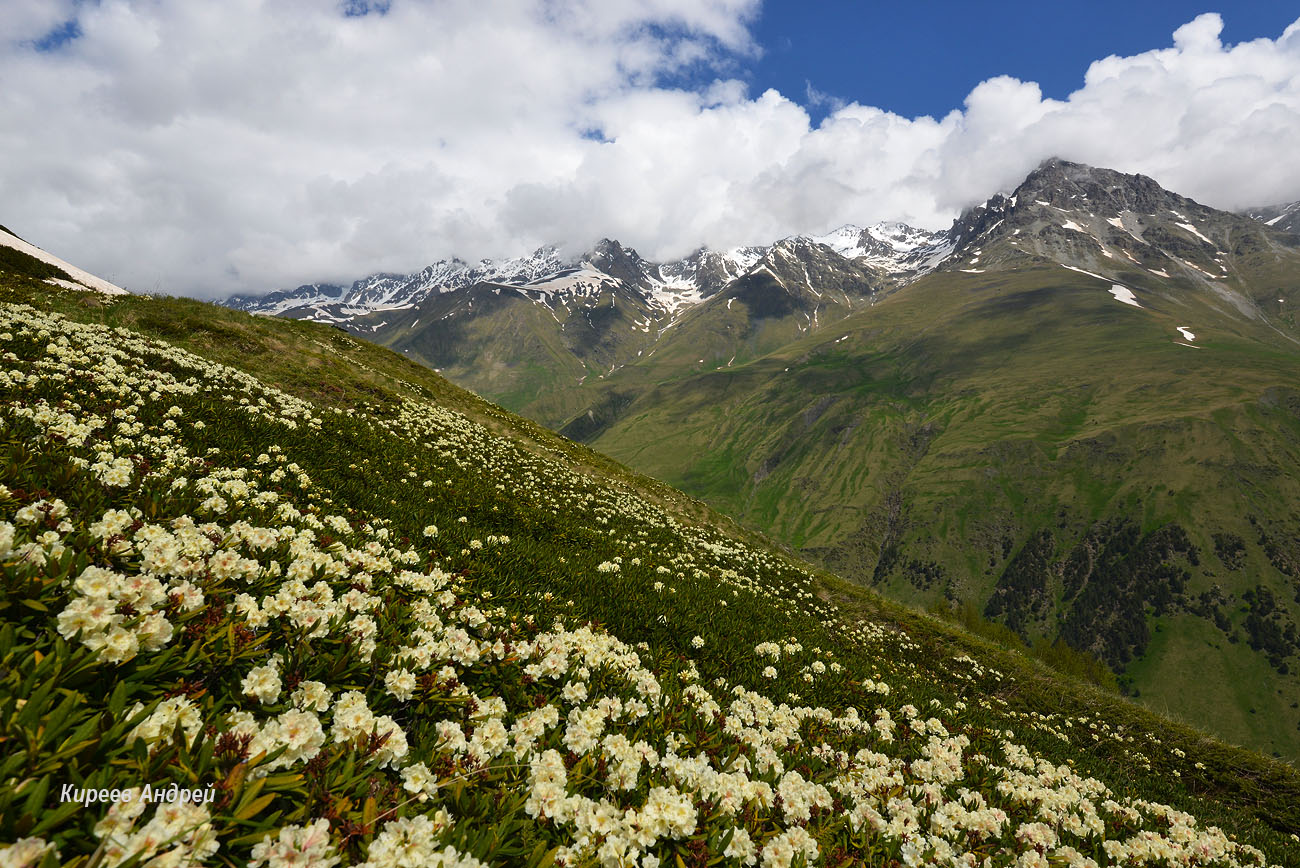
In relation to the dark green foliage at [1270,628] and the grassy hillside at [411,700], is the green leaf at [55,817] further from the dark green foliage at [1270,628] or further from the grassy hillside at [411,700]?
the dark green foliage at [1270,628]

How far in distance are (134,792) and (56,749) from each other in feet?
1.96

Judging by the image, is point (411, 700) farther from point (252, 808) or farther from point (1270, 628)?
point (1270, 628)

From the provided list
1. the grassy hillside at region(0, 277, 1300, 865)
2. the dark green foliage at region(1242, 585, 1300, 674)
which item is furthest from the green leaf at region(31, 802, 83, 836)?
the dark green foliage at region(1242, 585, 1300, 674)

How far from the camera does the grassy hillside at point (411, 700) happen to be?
3191 millimetres

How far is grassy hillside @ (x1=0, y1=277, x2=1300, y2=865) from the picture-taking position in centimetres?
319

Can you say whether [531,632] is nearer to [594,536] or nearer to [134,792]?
[134,792]

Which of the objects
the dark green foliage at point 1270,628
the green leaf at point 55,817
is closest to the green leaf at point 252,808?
the green leaf at point 55,817

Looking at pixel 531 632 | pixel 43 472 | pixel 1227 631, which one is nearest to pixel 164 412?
pixel 43 472

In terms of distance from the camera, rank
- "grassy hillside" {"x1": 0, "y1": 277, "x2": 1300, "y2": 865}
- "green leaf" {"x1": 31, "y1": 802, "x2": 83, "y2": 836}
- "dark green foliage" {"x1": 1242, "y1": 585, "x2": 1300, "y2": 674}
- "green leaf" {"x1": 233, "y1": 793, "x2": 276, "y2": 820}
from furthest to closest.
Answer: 1. "dark green foliage" {"x1": 1242, "y1": 585, "x2": 1300, "y2": 674}
2. "grassy hillside" {"x1": 0, "y1": 277, "x2": 1300, "y2": 865}
3. "green leaf" {"x1": 233, "y1": 793, "x2": 276, "y2": 820}
4. "green leaf" {"x1": 31, "y1": 802, "x2": 83, "y2": 836}

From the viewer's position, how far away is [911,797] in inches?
263

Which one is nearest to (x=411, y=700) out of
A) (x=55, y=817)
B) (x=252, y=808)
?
(x=252, y=808)

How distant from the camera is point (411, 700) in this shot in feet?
16.6

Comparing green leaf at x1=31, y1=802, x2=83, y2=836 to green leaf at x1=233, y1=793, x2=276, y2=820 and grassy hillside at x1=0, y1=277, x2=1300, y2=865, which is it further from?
green leaf at x1=233, y1=793, x2=276, y2=820

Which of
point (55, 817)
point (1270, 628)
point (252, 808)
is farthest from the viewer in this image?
point (1270, 628)
